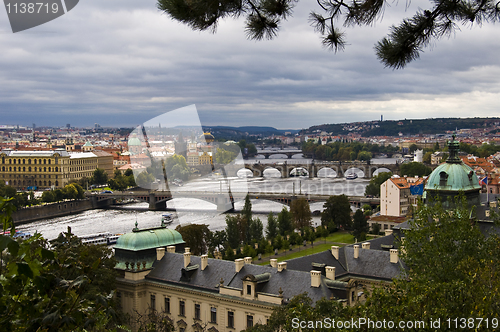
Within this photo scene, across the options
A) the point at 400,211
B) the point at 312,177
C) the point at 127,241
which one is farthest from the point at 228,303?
the point at 312,177

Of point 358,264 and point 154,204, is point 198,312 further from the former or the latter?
point 154,204

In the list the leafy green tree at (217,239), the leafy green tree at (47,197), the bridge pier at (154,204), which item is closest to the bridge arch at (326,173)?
the bridge pier at (154,204)

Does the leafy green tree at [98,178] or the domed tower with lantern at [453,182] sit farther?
the leafy green tree at [98,178]

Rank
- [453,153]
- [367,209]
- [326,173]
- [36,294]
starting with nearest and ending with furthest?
[36,294] → [453,153] → [367,209] → [326,173]

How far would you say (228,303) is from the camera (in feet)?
45.3

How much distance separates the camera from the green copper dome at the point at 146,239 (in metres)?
16.4

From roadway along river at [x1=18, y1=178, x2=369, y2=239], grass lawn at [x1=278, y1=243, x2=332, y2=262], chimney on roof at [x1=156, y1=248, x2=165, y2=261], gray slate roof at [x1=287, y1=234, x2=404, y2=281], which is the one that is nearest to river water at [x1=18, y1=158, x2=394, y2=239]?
roadway along river at [x1=18, y1=178, x2=369, y2=239]

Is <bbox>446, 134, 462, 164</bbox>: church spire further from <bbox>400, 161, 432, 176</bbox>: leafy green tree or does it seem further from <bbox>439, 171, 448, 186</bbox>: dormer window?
<bbox>400, 161, 432, 176</bbox>: leafy green tree

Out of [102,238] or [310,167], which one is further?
[310,167]

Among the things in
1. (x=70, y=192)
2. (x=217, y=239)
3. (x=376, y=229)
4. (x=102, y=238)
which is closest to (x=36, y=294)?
(x=217, y=239)

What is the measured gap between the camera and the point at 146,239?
54.6 feet

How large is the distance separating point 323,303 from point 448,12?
19.3ft

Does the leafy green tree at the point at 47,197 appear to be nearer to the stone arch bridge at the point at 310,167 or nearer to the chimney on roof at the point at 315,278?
the stone arch bridge at the point at 310,167

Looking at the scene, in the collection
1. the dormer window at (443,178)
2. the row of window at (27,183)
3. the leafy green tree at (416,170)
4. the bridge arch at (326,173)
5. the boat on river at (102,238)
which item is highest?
A: the dormer window at (443,178)
